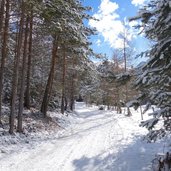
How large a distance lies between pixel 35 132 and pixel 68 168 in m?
7.88

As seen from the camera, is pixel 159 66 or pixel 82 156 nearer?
pixel 159 66

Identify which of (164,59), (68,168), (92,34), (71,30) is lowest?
(68,168)

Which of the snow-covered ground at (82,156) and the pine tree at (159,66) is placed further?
the snow-covered ground at (82,156)

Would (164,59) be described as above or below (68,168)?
above

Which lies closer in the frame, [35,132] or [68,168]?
[68,168]

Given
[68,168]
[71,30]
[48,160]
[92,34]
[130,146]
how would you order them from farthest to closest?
[92,34]
[71,30]
[130,146]
[48,160]
[68,168]

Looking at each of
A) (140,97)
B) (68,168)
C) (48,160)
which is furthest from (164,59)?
(48,160)

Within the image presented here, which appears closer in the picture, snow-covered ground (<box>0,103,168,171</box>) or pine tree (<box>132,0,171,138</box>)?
pine tree (<box>132,0,171,138</box>)

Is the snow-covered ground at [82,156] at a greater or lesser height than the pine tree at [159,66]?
lesser

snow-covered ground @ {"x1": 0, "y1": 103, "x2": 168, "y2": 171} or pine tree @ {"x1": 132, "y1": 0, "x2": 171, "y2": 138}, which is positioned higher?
pine tree @ {"x1": 132, "y1": 0, "x2": 171, "y2": 138}

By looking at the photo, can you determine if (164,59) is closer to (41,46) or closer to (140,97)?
(140,97)

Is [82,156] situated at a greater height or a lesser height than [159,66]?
lesser

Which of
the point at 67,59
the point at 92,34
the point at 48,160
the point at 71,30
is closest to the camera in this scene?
the point at 48,160

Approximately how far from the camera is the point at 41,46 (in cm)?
2764
